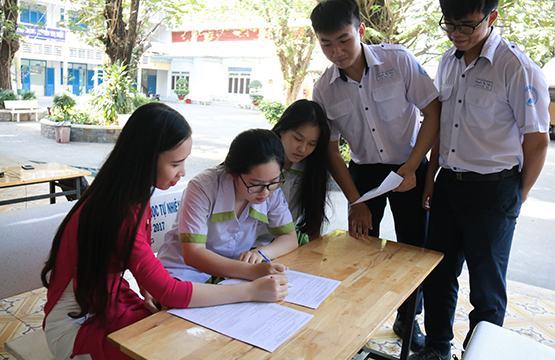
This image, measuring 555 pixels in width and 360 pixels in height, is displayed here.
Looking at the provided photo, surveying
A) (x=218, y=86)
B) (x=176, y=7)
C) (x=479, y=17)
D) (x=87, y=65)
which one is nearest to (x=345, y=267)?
(x=479, y=17)

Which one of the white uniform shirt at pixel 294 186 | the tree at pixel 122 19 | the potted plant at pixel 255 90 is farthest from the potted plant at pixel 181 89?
the white uniform shirt at pixel 294 186

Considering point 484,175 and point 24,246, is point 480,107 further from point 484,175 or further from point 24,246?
point 24,246

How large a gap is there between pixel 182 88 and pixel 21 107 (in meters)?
11.7

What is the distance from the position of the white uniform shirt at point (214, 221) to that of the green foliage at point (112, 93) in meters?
7.62

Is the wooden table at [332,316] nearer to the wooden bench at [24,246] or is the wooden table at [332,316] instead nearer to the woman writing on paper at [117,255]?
the woman writing on paper at [117,255]

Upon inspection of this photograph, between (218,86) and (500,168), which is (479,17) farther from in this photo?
(218,86)

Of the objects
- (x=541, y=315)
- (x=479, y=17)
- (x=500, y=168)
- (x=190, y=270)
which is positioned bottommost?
(x=541, y=315)

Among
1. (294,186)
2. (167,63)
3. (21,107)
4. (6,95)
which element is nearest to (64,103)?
(21,107)

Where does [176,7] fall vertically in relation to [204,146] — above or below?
above

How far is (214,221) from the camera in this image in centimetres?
149

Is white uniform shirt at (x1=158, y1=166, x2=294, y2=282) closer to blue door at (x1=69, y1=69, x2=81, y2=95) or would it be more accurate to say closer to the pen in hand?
the pen in hand

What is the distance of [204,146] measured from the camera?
8.52 meters

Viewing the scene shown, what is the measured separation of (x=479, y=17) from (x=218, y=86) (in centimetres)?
2108

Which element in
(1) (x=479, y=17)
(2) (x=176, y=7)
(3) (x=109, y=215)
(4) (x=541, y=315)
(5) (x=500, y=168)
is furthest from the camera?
(2) (x=176, y=7)
